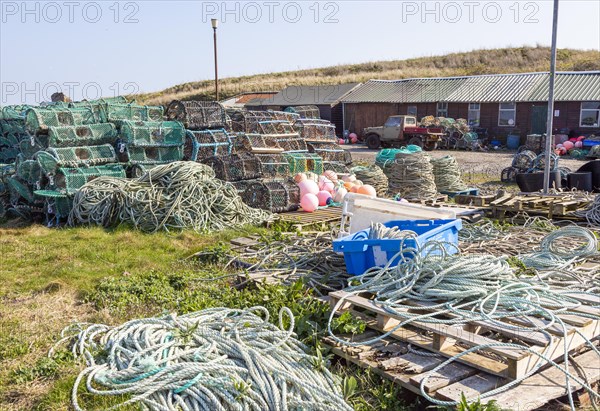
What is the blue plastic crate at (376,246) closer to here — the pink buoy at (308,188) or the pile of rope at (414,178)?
the pink buoy at (308,188)

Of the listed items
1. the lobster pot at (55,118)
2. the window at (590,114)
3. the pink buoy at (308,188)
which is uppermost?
the window at (590,114)

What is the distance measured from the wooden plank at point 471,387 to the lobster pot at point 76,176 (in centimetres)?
648

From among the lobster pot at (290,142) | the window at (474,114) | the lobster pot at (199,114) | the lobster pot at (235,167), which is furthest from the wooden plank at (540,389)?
the window at (474,114)

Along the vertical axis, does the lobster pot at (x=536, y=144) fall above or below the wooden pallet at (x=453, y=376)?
above

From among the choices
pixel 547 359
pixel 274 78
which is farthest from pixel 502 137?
pixel 274 78

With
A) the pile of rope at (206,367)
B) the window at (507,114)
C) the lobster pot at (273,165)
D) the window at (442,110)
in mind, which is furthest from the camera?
the window at (442,110)

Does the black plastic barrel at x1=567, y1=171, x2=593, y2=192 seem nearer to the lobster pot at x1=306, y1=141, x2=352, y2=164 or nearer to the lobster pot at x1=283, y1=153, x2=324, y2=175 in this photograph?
the lobster pot at x1=306, y1=141, x2=352, y2=164

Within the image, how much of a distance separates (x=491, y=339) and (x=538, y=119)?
73.0 ft

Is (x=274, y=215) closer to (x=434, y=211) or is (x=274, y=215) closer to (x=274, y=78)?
(x=434, y=211)

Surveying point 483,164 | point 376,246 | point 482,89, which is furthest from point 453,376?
point 482,89

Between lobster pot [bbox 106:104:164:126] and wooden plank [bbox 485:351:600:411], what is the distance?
25.3 feet

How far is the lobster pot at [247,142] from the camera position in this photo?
32.8 ft

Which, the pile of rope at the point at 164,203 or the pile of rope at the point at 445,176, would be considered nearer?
the pile of rope at the point at 164,203

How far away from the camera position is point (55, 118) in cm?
890
